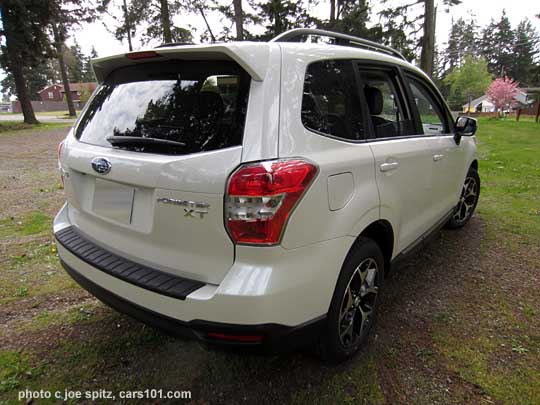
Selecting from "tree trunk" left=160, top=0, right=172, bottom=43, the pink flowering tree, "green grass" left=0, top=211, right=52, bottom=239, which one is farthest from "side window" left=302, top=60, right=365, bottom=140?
the pink flowering tree

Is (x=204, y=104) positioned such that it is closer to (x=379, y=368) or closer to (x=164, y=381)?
(x=164, y=381)

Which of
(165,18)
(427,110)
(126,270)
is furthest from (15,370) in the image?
(165,18)

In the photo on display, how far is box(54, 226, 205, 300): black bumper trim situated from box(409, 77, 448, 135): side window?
2.42m

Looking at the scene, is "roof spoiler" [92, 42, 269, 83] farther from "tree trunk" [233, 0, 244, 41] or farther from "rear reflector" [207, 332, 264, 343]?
"tree trunk" [233, 0, 244, 41]

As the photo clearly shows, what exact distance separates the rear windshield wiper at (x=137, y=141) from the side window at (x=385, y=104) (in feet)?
4.35

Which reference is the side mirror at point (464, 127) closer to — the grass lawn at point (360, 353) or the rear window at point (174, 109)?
the grass lawn at point (360, 353)

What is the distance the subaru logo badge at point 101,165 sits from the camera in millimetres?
1959

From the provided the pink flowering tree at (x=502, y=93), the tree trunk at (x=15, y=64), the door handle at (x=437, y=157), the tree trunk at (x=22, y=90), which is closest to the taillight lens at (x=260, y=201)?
the door handle at (x=437, y=157)

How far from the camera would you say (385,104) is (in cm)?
273

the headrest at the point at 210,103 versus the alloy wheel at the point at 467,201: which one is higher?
the headrest at the point at 210,103

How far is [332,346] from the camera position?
2086mm

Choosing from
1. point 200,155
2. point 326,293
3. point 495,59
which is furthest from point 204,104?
point 495,59

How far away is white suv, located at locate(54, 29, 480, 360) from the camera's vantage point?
5.42 feet

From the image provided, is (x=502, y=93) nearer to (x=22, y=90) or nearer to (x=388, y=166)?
(x=22, y=90)
